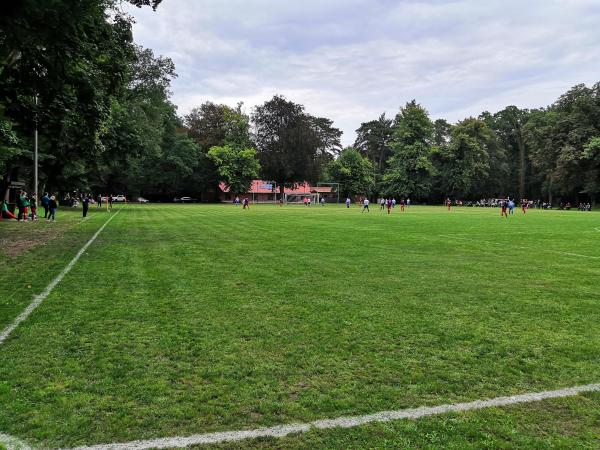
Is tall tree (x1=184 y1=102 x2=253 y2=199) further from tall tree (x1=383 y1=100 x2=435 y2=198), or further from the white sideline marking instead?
the white sideline marking

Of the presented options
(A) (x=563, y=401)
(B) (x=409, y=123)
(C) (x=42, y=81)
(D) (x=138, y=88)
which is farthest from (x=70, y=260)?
(B) (x=409, y=123)

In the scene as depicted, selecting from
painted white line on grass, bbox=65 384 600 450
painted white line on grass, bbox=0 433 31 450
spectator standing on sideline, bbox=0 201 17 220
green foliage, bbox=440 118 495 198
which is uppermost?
green foliage, bbox=440 118 495 198

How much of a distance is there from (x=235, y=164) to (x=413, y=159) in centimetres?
3531

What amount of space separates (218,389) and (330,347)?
160 centimetres

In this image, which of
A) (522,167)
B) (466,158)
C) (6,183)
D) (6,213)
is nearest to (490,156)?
(522,167)

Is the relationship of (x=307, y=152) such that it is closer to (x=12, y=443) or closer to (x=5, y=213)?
(x=5, y=213)

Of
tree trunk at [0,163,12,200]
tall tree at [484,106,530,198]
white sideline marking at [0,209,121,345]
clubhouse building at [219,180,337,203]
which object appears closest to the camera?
white sideline marking at [0,209,121,345]

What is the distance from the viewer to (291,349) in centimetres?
534

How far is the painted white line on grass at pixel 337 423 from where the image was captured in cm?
336

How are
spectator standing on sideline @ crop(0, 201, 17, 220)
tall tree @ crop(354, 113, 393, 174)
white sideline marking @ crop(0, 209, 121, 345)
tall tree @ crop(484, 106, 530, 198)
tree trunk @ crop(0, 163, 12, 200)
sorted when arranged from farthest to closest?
tall tree @ crop(354, 113, 393, 174) → tall tree @ crop(484, 106, 530, 198) → tree trunk @ crop(0, 163, 12, 200) → spectator standing on sideline @ crop(0, 201, 17, 220) → white sideline marking @ crop(0, 209, 121, 345)

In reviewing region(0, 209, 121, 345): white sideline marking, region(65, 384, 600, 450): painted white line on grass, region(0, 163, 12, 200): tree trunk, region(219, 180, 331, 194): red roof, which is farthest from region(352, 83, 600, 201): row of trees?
region(65, 384, 600, 450): painted white line on grass

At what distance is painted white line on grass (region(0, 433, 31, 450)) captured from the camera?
328 cm

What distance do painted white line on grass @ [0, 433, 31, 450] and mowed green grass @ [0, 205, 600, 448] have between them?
77 millimetres

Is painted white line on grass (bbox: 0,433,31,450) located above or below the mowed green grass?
below
